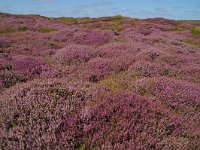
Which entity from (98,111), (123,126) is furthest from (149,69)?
(123,126)

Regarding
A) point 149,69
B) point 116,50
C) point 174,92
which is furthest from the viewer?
point 116,50

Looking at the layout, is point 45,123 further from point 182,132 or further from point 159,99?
point 159,99

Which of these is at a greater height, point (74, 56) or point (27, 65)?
point (74, 56)

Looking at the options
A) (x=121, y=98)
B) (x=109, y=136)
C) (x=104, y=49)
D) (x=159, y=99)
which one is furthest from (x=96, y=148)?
(x=104, y=49)

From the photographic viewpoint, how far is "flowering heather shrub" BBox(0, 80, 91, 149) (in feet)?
17.2

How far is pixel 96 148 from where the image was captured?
519 cm

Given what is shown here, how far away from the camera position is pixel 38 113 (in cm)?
612

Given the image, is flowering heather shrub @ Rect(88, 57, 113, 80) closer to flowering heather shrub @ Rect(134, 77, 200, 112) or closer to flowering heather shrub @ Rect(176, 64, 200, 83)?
flowering heather shrub @ Rect(134, 77, 200, 112)

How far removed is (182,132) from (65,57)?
8055mm

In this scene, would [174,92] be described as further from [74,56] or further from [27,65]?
[74,56]

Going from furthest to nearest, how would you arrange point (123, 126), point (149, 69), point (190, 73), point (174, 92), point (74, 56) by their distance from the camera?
point (74, 56) < point (190, 73) < point (149, 69) < point (174, 92) < point (123, 126)

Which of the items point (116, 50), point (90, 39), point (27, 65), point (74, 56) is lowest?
point (27, 65)

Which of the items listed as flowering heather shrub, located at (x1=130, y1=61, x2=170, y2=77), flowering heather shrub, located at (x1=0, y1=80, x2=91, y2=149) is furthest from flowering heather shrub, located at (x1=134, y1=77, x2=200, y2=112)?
flowering heather shrub, located at (x1=0, y1=80, x2=91, y2=149)

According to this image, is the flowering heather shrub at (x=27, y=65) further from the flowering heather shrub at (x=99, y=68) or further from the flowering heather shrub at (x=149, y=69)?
the flowering heather shrub at (x=149, y=69)
